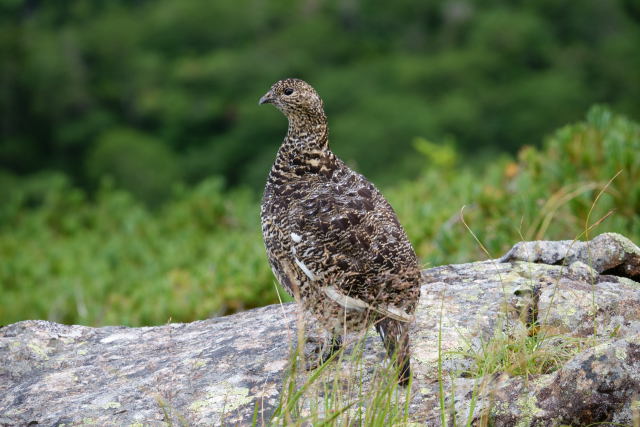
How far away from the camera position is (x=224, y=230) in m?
13.5

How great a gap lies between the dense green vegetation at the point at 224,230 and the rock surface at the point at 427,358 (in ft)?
1.64

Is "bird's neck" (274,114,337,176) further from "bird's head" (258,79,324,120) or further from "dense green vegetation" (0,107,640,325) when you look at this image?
"dense green vegetation" (0,107,640,325)

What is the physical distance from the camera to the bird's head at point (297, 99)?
18.8ft

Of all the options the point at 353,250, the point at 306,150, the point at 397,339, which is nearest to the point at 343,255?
the point at 353,250

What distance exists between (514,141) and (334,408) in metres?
40.9

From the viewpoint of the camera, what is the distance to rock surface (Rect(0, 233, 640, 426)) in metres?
3.52

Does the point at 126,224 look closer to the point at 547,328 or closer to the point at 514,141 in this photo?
the point at 547,328

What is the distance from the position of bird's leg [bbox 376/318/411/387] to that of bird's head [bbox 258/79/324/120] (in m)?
1.96

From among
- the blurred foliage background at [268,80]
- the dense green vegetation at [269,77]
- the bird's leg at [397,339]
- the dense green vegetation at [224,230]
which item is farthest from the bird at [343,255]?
the dense green vegetation at [269,77]

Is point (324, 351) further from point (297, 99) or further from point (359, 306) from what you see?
point (297, 99)

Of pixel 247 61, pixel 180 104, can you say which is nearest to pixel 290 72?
pixel 247 61

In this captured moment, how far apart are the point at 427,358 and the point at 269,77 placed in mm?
42851

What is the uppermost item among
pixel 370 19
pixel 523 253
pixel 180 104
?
pixel 370 19

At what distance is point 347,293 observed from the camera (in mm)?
4320
